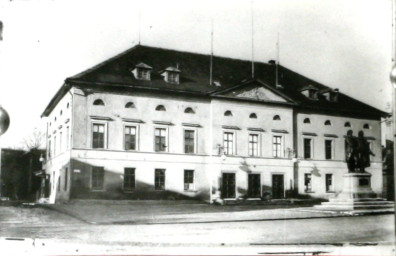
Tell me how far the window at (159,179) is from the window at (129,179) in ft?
0.69

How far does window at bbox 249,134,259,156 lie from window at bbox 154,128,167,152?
0.81 m

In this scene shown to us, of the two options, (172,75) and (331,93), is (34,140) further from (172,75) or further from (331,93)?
(331,93)

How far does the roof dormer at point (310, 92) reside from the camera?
171 inches

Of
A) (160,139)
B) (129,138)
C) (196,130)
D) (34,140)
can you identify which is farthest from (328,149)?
(34,140)

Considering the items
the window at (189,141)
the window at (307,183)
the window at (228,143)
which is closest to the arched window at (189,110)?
the window at (189,141)

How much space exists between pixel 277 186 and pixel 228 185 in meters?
0.50

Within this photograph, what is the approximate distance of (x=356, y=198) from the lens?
13.8ft

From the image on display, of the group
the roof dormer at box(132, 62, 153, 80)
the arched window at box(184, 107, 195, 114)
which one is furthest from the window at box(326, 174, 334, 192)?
the roof dormer at box(132, 62, 153, 80)

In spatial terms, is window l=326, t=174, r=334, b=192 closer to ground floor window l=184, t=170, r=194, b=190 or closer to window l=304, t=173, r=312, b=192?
window l=304, t=173, r=312, b=192

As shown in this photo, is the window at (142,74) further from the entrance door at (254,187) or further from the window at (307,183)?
the window at (307,183)

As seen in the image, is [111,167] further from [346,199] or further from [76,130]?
[346,199]

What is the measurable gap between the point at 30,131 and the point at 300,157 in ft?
8.46

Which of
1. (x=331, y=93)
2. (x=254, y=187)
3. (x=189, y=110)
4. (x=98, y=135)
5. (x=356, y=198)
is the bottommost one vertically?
(x=356, y=198)

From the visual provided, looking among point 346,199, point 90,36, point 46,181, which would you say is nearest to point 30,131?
point 46,181
